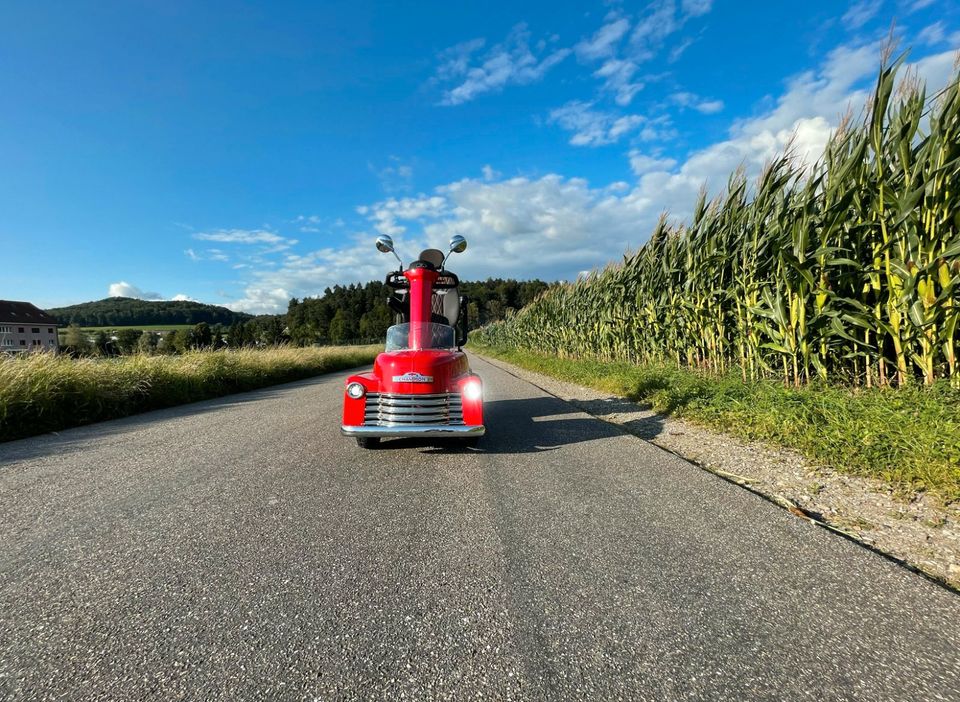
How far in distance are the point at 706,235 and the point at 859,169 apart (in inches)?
129

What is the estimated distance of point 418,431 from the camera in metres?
4.52

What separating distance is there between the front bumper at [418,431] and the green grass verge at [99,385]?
523cm

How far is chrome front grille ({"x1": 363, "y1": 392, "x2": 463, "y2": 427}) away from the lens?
4.62m

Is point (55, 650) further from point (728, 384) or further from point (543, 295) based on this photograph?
point (543, 295)

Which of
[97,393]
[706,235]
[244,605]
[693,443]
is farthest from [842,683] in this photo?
[97,393]

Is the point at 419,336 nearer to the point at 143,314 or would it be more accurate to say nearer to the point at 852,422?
the point at 852,422

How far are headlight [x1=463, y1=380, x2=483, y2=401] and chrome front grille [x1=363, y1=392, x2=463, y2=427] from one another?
145 mm

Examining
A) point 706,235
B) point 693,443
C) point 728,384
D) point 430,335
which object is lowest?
point 693,443

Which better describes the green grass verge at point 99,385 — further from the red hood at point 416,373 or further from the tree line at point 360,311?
the tree line at point 360,311

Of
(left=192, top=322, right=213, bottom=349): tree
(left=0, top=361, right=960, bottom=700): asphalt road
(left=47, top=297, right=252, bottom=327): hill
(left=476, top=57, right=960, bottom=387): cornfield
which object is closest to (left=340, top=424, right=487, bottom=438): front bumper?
(left=0, top=361, right=960, bottom=700): asphalt road

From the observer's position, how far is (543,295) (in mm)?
22844

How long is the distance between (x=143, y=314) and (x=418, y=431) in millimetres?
67276

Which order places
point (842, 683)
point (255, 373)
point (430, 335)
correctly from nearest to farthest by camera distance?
point (842, 683) < point (430, 335) < point (255, 373)

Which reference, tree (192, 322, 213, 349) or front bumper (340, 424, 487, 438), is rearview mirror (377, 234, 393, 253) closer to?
front bumper (340, 424, 487, 438)
